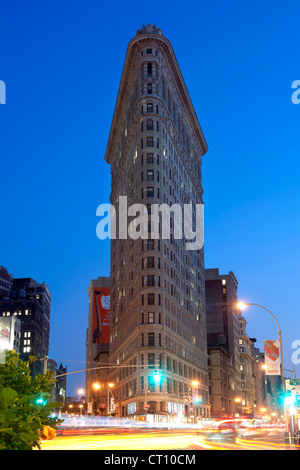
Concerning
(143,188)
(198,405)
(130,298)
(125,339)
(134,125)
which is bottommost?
(198,405)

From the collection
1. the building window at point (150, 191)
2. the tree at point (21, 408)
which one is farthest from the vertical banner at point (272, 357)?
the building window at point (150, 191)

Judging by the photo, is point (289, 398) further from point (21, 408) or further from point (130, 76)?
point (130, 76)

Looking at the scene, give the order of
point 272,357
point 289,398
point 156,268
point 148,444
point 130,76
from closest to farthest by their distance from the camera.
A: 1. point 148,444
2. point 272,357
3. point 289,398
4. point 156,268
5. point 130,76

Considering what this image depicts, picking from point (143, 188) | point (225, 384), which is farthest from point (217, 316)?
point (143, 188)

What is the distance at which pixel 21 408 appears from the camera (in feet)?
31.4

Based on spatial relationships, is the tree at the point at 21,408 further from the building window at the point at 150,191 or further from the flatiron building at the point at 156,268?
the building window at the point at 150,191

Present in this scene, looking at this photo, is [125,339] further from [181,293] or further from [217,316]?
[217,316]

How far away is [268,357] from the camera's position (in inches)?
1422

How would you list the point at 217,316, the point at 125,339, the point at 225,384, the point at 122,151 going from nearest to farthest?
the point at 125,339 → the point at 122,151 → the point at 225,384 → the point at 217,316

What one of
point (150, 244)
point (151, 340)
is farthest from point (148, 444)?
point (150, 244)

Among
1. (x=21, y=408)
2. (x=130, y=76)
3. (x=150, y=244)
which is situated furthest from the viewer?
(x=130, y=76)

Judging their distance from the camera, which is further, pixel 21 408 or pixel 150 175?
pixel 150 175
